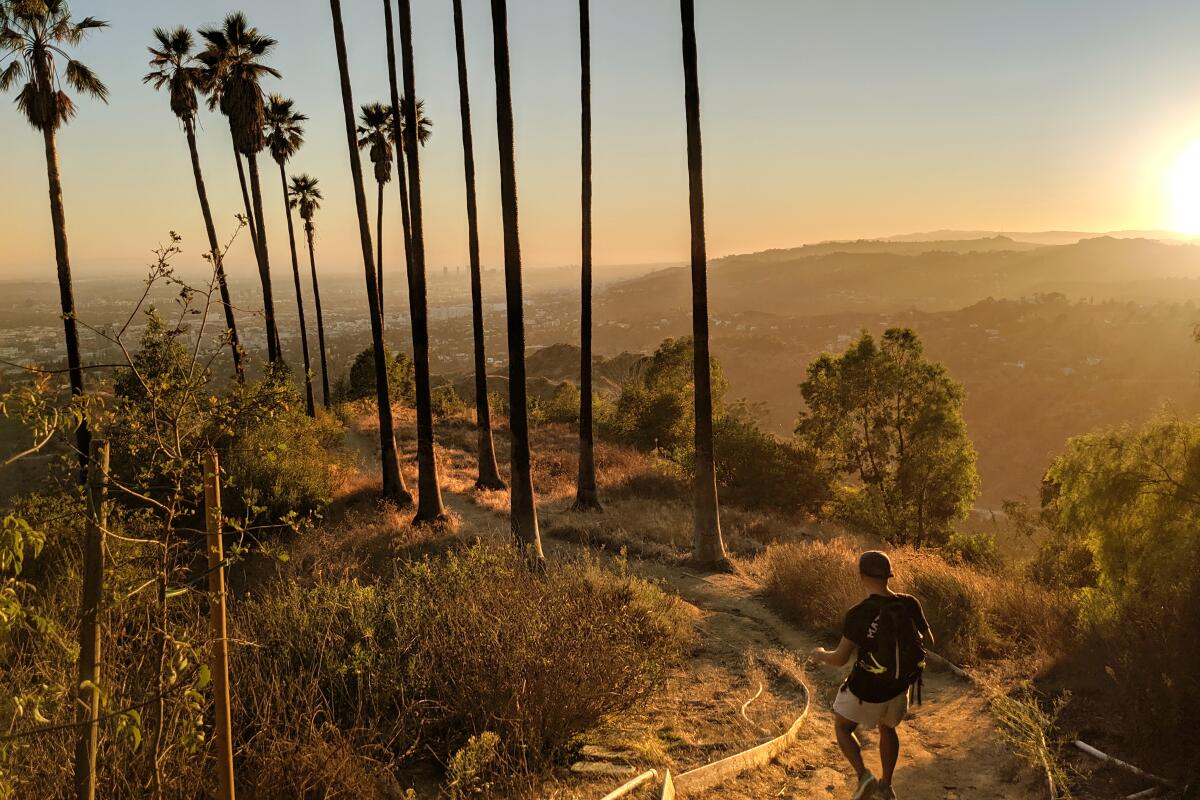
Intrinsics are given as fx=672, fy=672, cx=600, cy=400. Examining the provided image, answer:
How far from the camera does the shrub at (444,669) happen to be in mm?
5492

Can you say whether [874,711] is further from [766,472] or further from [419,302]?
[766,472]

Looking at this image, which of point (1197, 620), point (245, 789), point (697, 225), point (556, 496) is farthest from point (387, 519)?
point (1197, 620)

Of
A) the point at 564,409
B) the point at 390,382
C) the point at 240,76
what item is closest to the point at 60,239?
the point at 240,76

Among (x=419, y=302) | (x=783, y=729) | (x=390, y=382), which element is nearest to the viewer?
(x=783, y=729)

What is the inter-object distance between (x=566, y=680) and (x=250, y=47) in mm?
26954

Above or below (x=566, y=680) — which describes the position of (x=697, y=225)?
above

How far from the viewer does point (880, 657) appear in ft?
17.0

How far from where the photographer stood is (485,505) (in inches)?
823

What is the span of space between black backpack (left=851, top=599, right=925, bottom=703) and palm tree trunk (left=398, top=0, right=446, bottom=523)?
510 inches

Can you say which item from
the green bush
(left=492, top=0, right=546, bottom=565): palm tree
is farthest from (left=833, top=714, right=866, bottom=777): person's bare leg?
the green bush

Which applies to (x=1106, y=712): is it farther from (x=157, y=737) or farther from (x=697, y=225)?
(x=697, y=225)

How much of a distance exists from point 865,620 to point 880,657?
0.28 meters

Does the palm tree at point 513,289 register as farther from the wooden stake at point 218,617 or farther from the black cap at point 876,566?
the wooden stake at point 218,617

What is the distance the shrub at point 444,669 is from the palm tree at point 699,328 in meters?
7.43
